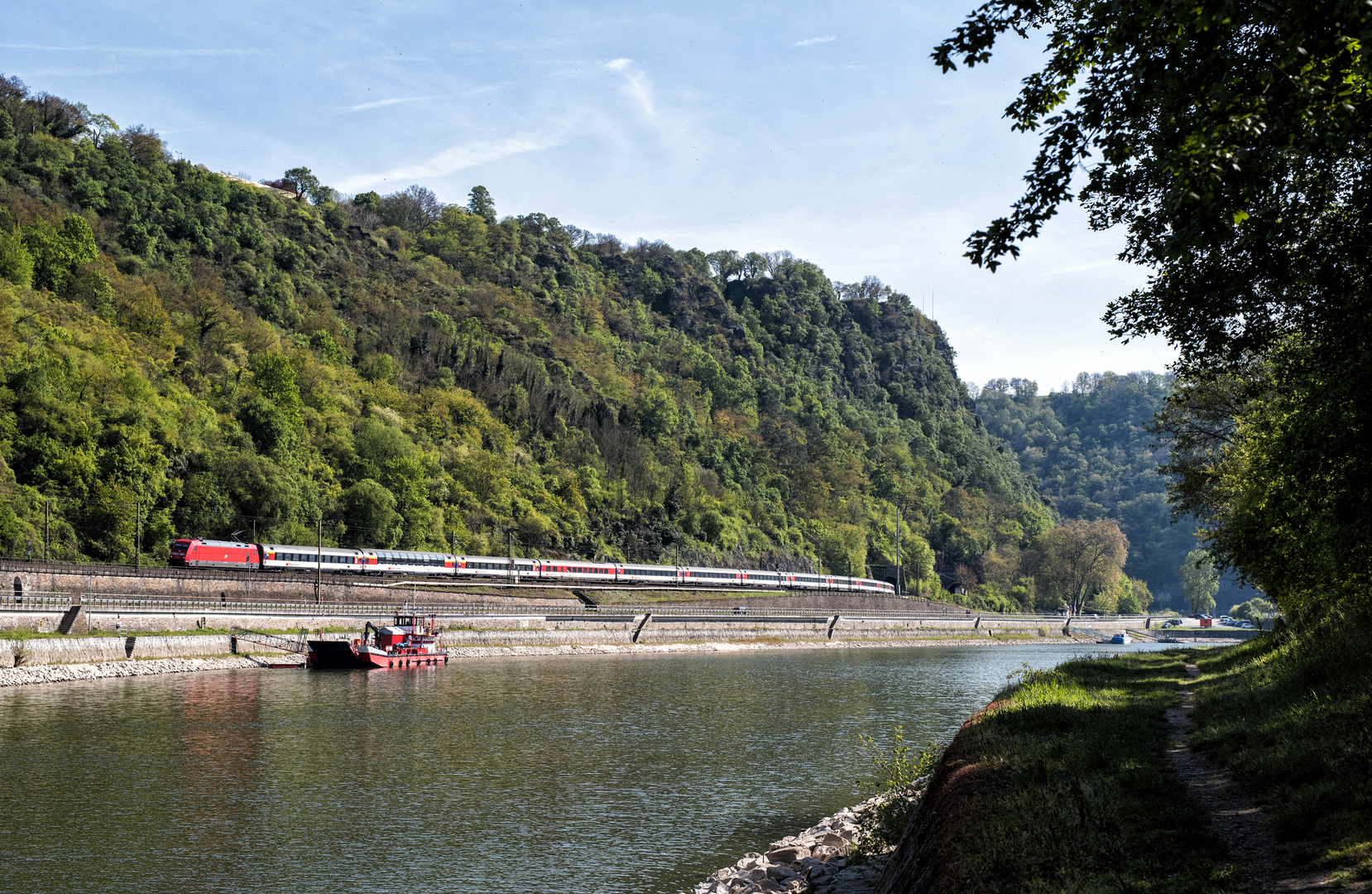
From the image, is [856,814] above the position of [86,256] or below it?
below

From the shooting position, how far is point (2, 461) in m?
55.5

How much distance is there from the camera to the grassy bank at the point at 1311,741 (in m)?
7.95

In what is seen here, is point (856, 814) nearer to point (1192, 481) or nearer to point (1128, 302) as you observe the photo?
point (1128, 302)

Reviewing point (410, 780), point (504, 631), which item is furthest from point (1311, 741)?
point (504, 631)

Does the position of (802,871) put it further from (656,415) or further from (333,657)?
(656,415)

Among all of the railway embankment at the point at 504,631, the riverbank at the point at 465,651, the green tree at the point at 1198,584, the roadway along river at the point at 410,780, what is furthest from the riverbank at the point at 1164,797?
the green tree at the point at 1198,584

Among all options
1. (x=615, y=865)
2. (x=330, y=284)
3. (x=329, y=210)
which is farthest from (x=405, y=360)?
(x=615, y=865)

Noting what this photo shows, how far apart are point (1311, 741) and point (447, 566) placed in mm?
67227

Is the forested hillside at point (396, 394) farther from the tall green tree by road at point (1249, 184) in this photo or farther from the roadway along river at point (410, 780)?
the tall green tree by road at point (1249, 184)

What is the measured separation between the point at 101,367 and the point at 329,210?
7061 cm

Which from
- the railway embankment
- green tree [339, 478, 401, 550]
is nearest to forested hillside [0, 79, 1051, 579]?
green tree [339, 478, 401, 550]

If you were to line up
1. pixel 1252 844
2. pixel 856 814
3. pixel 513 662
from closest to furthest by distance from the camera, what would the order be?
pixel 1252 844
pixel 856 814
pixel 513 662

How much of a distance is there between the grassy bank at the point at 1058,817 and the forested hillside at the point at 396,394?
57148mm

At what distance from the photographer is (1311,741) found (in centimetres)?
1081
